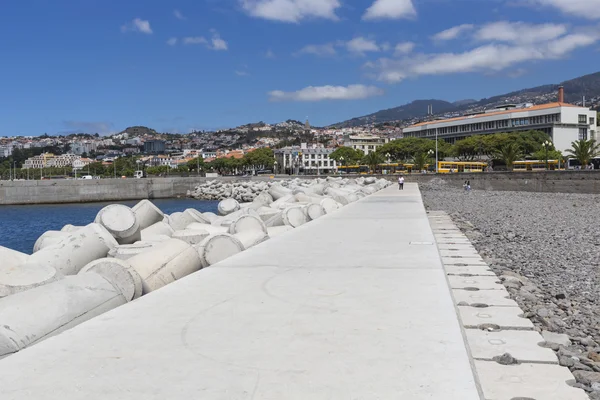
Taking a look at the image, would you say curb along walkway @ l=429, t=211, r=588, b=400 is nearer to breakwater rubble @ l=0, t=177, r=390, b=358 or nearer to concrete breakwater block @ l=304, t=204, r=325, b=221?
breakwater rubble @ l=0, t=177, r=390, b=358

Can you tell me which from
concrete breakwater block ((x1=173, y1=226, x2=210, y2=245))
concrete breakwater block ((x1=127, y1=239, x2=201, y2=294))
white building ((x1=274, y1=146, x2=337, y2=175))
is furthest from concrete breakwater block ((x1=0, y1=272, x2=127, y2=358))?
white building ((x1=274, y1=146, x2=337, y2=175))

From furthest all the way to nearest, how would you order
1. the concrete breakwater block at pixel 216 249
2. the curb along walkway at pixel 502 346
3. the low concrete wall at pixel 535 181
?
the low concrete wall at pixel 535 181 < the concrete breakwater block at pixel 216 249 < the curb along walkway at pixel 502 346

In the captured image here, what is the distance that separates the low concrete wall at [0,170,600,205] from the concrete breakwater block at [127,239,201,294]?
39.5 m

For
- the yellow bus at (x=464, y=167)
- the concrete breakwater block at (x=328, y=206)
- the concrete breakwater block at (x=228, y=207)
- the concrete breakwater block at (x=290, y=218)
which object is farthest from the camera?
the yellow bus at (x=464, y=167)

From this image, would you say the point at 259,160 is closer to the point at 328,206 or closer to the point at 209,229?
the point at 328,206

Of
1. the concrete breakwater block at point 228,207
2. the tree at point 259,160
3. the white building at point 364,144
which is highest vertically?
the white building at point 364,144

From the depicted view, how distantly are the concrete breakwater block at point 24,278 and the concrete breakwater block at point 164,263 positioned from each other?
72cm

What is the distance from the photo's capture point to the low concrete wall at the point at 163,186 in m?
41.8

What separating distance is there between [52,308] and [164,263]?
2.20m

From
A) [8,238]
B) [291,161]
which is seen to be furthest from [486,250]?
[291,161]

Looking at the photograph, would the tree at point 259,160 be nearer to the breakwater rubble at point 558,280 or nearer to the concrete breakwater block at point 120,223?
the breakwater rubble at point 558,280

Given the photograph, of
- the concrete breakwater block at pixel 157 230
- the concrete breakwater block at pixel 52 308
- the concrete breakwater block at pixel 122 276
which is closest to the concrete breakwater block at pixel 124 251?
the concrete breakwater block at pixel 122 276

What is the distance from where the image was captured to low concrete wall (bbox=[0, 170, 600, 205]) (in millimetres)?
41844

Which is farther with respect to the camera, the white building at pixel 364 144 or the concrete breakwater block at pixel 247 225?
the white building at pixel 364 144
